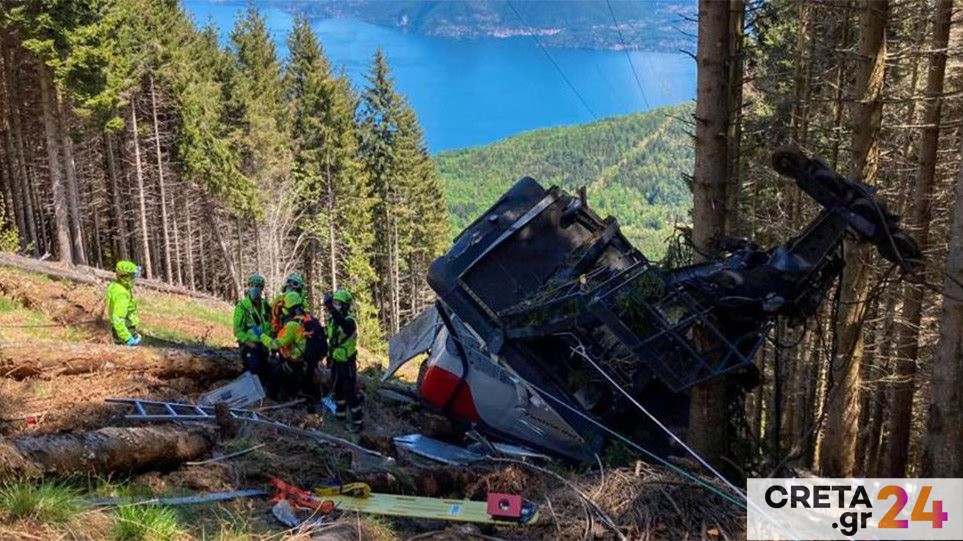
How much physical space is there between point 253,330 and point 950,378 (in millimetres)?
8142

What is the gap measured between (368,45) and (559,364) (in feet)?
565

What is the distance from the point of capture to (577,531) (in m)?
5.40

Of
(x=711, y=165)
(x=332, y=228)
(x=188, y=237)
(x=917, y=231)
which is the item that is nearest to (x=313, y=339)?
(x=711, y=165)

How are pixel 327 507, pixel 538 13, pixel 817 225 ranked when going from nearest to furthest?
pixel 327 507 → pixel 817 225 → pixel 538 13

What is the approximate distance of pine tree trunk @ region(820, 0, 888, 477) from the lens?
8891 millimetres

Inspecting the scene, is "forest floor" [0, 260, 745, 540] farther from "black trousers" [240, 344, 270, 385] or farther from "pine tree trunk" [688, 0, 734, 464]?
"pine tree trunk" [688, 0, 734, 464]

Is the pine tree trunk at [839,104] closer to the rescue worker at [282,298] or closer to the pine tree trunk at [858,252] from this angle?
the pine tree trunk at [858,252]

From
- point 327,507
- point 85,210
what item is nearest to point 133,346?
point 327,507

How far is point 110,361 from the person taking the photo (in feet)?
31.3

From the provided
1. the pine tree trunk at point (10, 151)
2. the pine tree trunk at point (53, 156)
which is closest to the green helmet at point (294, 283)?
the pine tree trunk at point (53, 156)

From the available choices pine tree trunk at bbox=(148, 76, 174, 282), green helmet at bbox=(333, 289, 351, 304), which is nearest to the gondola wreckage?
green helmet at bbox=(333, 289, 351, 304)

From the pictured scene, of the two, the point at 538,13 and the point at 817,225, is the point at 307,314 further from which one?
the point at 538,13

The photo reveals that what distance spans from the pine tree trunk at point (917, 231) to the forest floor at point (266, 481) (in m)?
6.60

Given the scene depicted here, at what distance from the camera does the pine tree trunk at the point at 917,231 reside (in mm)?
10664
